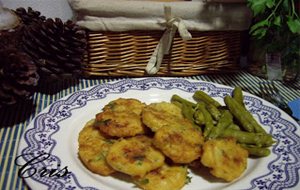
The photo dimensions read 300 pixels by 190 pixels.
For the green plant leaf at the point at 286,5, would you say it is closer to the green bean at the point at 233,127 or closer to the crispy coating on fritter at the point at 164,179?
the green bean at the point at 233,127

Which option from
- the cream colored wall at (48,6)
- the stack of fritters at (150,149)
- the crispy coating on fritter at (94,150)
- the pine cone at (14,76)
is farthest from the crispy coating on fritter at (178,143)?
the cream colored wall at (48,6)

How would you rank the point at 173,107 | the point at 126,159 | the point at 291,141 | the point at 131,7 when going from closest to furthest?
the point at 126,159, the point at 291,141, the point at 173,107, the point at 131,7

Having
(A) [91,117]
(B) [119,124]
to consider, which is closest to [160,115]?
(B) [119,124]

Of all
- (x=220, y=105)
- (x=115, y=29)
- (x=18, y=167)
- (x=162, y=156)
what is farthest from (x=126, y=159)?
(x=115, y=29)

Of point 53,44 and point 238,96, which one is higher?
point 53,44

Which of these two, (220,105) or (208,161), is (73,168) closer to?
(208,161)

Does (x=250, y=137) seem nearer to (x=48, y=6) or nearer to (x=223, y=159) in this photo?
(x=223, y=159)
